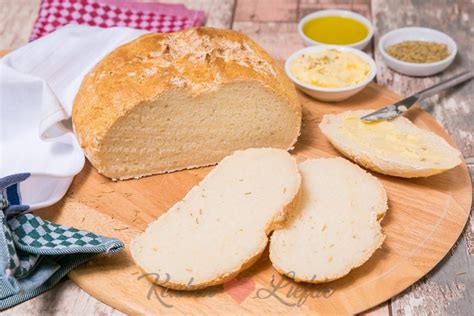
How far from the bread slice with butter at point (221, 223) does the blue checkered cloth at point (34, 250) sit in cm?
23

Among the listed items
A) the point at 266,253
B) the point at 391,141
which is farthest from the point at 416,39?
the point at 266,253

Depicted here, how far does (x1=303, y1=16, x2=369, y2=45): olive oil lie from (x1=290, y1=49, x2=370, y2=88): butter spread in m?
0.58

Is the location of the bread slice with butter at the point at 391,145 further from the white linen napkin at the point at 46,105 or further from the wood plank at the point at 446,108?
the white linen napkin at the point at 46,105

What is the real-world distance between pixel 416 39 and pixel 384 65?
38cm

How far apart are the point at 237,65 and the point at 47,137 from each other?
3.83ft

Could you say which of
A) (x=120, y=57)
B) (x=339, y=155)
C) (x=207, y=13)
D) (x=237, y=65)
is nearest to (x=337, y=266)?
(x=339, y=155)

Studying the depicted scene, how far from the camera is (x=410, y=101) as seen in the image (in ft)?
12.8

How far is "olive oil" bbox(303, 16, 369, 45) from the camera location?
185 inches

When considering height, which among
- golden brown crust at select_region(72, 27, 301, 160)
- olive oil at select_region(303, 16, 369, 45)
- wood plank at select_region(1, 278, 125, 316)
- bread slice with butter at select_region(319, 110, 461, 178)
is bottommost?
wood plank at select_region(1, 278, 125, 316)

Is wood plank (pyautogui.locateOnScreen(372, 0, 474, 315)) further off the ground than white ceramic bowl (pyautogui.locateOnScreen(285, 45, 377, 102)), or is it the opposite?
white ceramic bowl (pyautogui.locateOnScreen(285, 45, 377, 102))

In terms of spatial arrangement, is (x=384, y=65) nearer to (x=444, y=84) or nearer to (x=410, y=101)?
(x=444, y=84)

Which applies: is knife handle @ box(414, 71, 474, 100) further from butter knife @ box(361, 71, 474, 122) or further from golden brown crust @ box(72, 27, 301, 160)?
golden brown crust @ box(72, 27, 301, 160)

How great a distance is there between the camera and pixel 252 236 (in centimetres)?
291

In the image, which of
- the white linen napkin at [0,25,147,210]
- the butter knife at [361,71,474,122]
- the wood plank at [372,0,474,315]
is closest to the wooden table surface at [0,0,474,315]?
the wood plank at [372,0,474,315]
